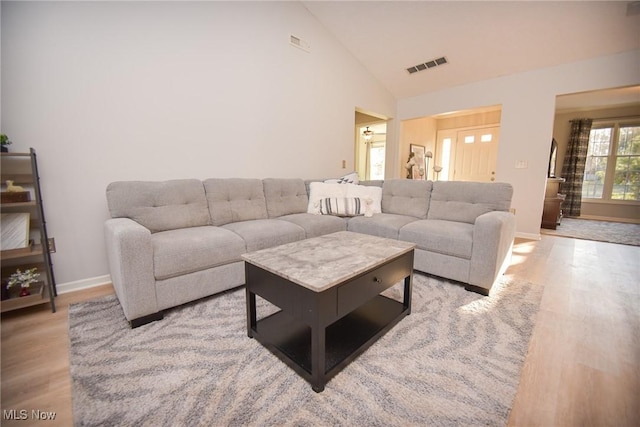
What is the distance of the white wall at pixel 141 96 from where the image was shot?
1.84m

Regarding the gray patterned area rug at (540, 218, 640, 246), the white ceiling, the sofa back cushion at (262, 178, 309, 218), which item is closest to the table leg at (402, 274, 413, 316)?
the sofa back cushion at (262, 178, 309, 218)

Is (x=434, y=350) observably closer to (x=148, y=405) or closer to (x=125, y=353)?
(x=148, y=405)

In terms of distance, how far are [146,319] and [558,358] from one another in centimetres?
229

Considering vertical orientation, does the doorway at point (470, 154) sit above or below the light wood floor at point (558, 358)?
above

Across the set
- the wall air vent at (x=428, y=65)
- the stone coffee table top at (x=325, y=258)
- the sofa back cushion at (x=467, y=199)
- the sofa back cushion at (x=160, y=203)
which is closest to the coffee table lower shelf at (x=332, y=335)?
the stone coffee table top at (x=325, y=258)

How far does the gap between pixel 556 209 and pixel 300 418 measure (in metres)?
5.52

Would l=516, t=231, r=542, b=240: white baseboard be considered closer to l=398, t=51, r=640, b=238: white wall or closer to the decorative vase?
l=398, t=51, r=640, b=238: white wall

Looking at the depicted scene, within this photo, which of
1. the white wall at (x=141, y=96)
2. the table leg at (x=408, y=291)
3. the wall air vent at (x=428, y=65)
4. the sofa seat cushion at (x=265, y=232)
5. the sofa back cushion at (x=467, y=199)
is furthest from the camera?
the wall air vent at (x=428, y=65)

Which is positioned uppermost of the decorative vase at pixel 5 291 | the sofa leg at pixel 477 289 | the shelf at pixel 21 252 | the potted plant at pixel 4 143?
the potted plant at pixel 4 143

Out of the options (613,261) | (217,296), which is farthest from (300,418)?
(613,261)

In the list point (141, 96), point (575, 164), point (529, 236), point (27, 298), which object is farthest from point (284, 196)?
point (575, 164)

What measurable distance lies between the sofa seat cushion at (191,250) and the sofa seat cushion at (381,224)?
4.12 feet

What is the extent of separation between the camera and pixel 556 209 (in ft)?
14.8

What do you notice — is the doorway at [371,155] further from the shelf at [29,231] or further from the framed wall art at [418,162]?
the shelf at [29,231]
